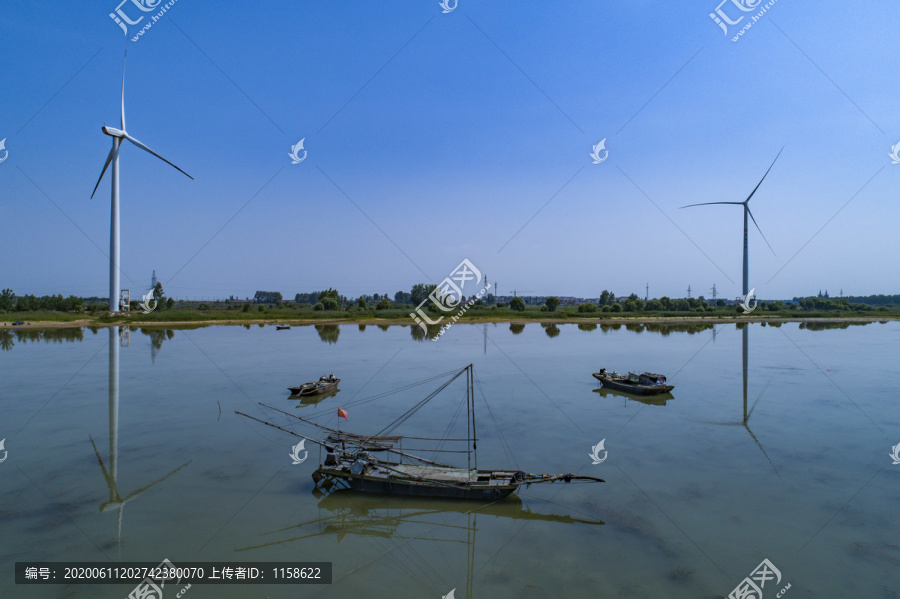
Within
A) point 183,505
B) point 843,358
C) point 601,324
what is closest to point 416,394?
point 183,505

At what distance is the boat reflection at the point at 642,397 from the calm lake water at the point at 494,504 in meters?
0.71

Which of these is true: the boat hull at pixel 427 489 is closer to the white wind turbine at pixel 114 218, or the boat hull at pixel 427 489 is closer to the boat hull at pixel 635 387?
the boat hull at pixel 635 387

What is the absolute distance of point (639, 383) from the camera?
2725 centimetres

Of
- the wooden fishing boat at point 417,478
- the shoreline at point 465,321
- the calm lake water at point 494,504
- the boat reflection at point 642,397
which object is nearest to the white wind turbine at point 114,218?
the calm lake water at point 494,504

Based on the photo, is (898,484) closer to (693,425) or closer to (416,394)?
(693,425)

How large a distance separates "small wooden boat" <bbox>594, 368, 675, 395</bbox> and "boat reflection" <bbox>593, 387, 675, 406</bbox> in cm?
19

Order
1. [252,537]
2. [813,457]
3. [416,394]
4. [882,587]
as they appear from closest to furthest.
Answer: [882,587], [252,537], [813,457], [416,394]

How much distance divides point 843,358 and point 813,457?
30703mm

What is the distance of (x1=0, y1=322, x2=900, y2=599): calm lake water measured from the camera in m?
10.1

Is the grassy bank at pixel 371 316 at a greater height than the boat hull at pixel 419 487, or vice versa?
the grassy bank at pixel 371 316

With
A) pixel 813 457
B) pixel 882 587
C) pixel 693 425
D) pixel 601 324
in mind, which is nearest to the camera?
pixel 882 587

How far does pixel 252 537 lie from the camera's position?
11.3 meters

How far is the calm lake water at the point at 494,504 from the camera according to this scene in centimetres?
1009

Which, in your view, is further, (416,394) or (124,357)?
(124,357)
